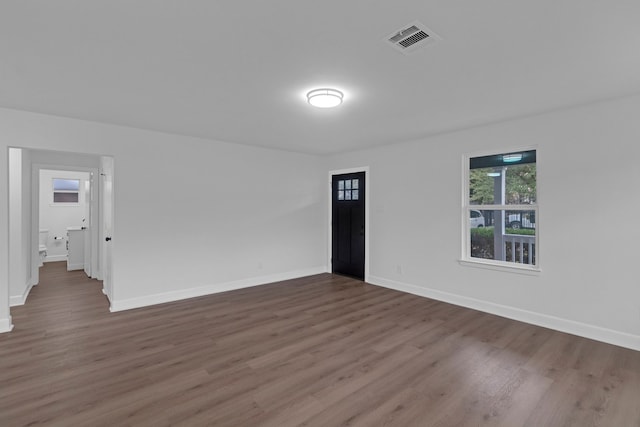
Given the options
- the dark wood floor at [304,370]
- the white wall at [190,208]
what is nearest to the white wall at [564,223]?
the dark wood floor at [304,370]

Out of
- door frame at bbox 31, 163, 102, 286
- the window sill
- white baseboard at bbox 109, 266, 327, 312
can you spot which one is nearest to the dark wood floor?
white baseboard at bbox 109, 266, 327, 312

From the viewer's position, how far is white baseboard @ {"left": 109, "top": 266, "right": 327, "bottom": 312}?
408 cm

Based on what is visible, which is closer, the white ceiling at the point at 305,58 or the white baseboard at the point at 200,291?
the white ceiling at the point at 305,58

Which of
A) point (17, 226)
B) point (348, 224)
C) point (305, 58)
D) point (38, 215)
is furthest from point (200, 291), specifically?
point (305, 58)

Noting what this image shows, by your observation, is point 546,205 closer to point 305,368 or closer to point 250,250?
point 305,368

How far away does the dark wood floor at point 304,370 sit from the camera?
6.64 feet

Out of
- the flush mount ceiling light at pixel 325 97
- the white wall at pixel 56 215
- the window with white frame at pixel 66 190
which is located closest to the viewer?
the flush mount ceiling light at pixel 325 97

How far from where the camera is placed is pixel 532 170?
12.1ft

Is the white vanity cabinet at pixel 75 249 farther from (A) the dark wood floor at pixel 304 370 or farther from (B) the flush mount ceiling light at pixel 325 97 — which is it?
(B) the flush mount ceiling light at pixel 325 97

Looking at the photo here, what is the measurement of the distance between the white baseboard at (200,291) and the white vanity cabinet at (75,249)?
3738 millimetres

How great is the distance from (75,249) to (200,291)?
13.5 ft

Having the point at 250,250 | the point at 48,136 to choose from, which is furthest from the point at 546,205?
the point at 48,136

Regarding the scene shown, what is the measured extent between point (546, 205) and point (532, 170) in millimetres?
473

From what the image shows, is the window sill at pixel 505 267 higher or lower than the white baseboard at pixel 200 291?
higher
